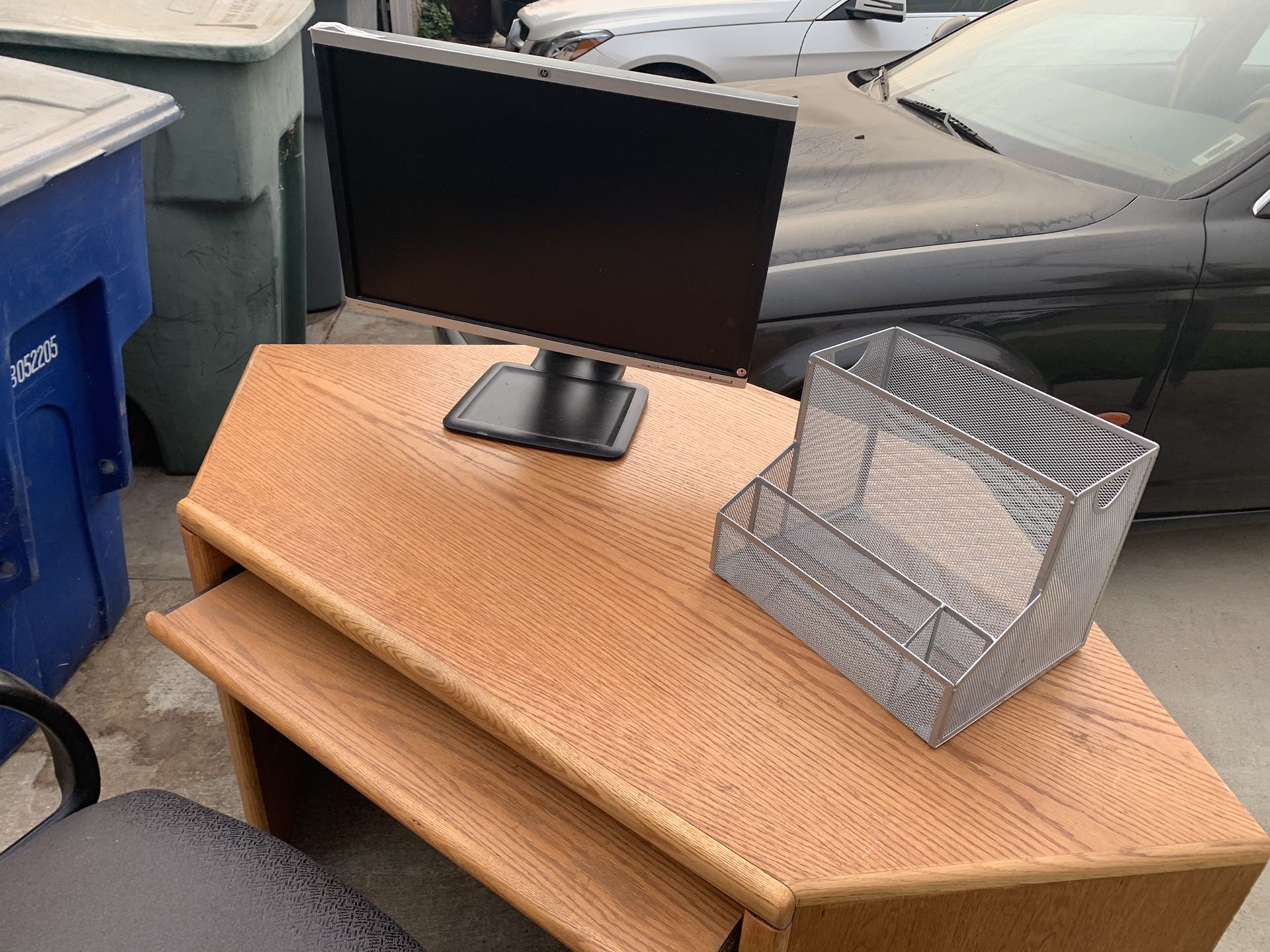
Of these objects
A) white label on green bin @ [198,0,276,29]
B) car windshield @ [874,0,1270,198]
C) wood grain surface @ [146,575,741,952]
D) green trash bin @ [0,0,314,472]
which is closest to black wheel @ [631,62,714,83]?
car windshield @ [874,0,1270,198]

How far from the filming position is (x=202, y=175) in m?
2.54

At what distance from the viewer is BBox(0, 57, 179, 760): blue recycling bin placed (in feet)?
5.70

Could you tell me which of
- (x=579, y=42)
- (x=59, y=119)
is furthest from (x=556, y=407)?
(x=579, y=42)

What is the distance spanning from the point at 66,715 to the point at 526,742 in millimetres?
559

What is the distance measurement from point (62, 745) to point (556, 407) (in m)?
0.83

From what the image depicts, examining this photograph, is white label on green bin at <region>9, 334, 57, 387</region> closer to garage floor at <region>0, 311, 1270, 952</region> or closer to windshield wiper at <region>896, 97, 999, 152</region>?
garage floor at <region>0, 311, 1270, 952</region>

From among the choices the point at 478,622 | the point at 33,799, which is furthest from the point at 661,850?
the point at 33,799

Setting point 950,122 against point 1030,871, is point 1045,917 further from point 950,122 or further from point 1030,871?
point 950,122

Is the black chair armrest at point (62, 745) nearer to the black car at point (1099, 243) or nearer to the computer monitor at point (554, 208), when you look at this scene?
the computer monitor at point (554, 208)

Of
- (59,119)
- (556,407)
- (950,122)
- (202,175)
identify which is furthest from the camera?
(950,122)

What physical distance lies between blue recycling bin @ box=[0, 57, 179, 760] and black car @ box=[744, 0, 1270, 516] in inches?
52.2

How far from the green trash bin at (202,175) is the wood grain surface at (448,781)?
1.52 metres

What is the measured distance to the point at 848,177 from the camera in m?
2.49

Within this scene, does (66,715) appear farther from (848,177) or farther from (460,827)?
(848,177)
